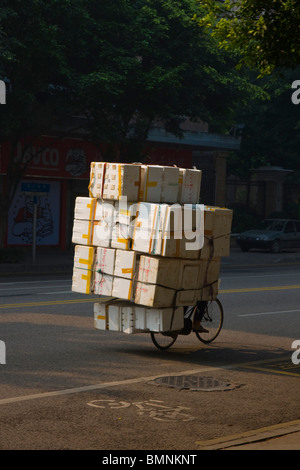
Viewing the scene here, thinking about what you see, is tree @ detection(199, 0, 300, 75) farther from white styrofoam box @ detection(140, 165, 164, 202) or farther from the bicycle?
the bicycle

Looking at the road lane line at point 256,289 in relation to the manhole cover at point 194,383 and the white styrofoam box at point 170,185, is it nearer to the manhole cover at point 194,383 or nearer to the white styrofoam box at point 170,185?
the white styrofoam box at point 170,185

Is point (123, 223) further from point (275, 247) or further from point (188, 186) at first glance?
point (275, 247)

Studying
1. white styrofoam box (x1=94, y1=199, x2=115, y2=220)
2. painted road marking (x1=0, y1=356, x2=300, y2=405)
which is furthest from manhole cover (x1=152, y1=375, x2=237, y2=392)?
white styrofoam box (x1=94, y1=199, x2=115, y2=220)

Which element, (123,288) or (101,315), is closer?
(123,288)

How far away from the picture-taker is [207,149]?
134ft

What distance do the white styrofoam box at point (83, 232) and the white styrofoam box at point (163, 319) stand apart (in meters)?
1.40

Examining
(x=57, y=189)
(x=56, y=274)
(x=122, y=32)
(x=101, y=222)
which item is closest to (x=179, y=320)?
(x=101, y=222)

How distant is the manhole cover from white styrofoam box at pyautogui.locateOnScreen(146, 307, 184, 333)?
43.5 inches

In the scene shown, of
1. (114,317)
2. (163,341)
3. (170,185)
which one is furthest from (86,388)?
(170,185)

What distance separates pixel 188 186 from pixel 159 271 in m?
1.42

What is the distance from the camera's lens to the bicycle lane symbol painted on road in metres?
8.52

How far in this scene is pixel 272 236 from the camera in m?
38.7

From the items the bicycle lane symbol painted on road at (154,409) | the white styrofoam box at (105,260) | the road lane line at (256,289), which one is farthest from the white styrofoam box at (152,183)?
the road lane line at (256,289)

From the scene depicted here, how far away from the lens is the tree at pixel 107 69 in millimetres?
25547
